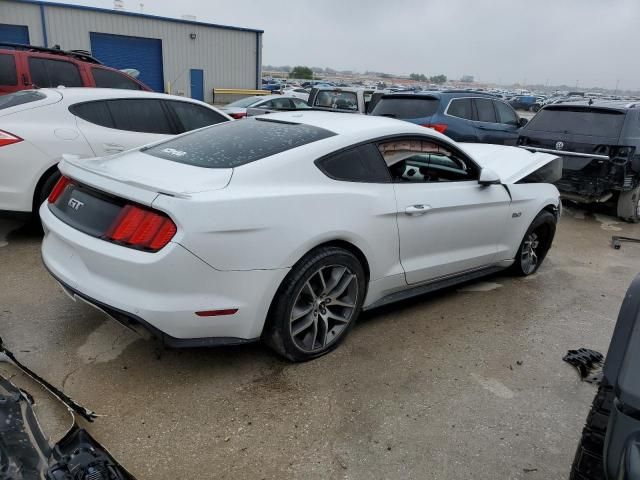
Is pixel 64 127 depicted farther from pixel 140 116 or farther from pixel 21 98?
pixel 140 116

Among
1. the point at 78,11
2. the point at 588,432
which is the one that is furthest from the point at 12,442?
the point at 78,11

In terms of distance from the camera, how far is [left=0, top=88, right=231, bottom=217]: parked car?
464 centimetres

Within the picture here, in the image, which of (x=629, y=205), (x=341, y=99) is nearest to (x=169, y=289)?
(x=629, y=205)

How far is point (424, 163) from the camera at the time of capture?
395 centimetres

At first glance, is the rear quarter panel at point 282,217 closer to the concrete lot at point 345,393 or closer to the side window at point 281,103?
the concrete lot at point 345,393

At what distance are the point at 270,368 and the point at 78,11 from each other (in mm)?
21876

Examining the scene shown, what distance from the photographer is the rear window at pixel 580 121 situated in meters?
7.21

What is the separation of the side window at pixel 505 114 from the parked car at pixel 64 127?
6166 millimetres

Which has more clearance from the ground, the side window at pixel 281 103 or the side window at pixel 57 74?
the side window at pixel 57 74

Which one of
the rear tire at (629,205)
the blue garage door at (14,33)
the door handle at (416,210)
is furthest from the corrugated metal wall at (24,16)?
the door handle at (416,210)

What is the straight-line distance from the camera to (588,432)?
5.79ft

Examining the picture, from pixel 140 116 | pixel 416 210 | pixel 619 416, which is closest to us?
pixel 619 416

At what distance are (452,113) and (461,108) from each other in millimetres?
342

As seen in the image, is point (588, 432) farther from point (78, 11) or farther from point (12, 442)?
point (78, 11)
